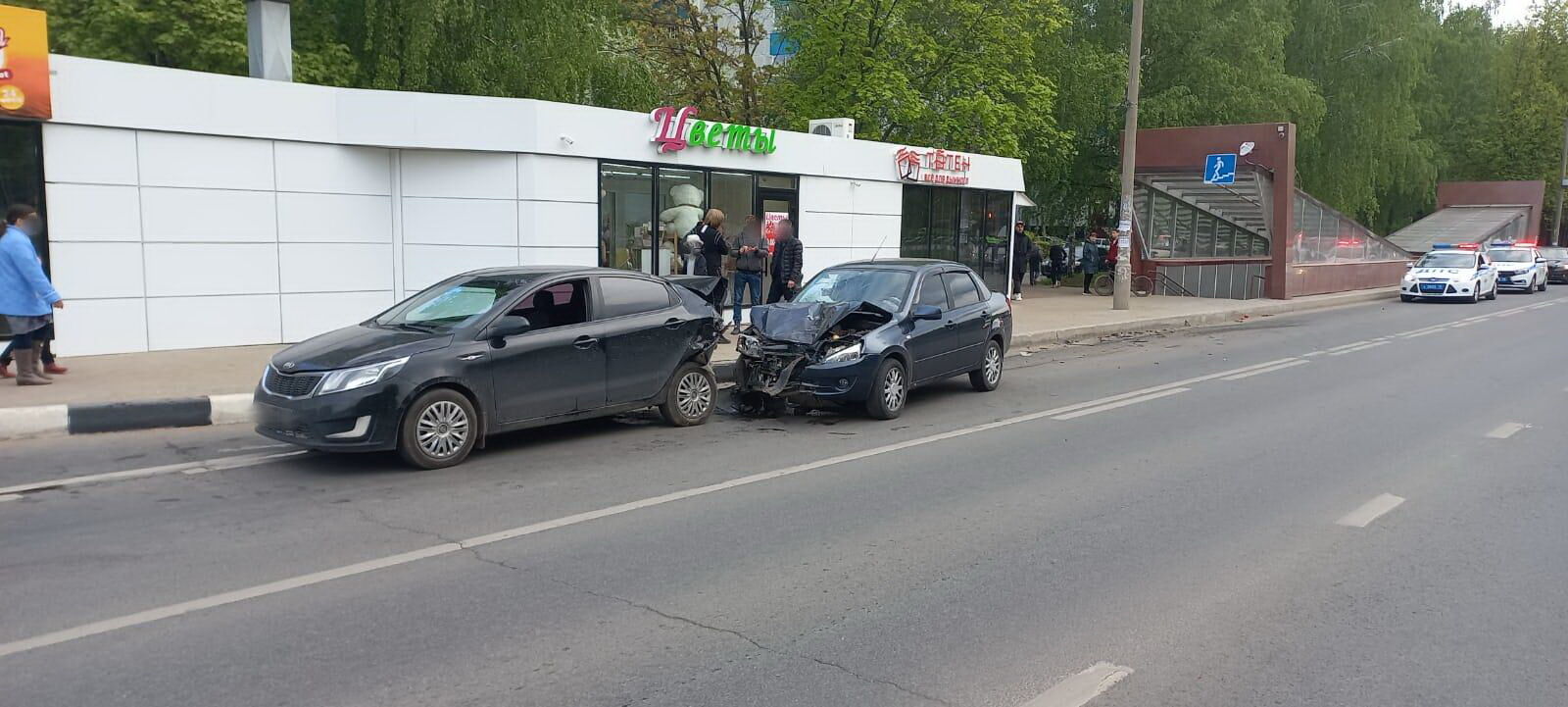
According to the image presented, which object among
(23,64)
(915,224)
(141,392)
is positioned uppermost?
(23,64)

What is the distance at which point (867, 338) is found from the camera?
33.4 ft

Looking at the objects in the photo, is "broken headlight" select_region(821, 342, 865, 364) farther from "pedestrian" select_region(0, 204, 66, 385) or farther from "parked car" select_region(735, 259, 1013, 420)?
"pedestrian" select_region(0, 204, 66, 385)

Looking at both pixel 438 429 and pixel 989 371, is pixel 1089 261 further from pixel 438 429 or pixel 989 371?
pixel 438 429

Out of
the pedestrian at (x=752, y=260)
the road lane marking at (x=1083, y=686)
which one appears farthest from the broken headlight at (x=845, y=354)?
the road lane marking at (x=1083, y=686)

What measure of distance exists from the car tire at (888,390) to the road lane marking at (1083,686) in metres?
5.84

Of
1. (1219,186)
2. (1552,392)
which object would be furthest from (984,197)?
(1552,392)

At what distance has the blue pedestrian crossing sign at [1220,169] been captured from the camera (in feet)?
88.8

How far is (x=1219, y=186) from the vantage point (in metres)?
29.3

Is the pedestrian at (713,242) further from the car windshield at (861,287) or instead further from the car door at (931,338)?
the car door at (931,338)

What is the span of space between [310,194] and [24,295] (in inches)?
157

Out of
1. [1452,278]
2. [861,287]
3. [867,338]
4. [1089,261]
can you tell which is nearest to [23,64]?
[861,287]

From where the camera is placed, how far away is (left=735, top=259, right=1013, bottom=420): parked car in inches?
396

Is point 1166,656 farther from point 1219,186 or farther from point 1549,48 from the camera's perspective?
point 1549,48

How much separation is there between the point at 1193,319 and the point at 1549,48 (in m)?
49.5
